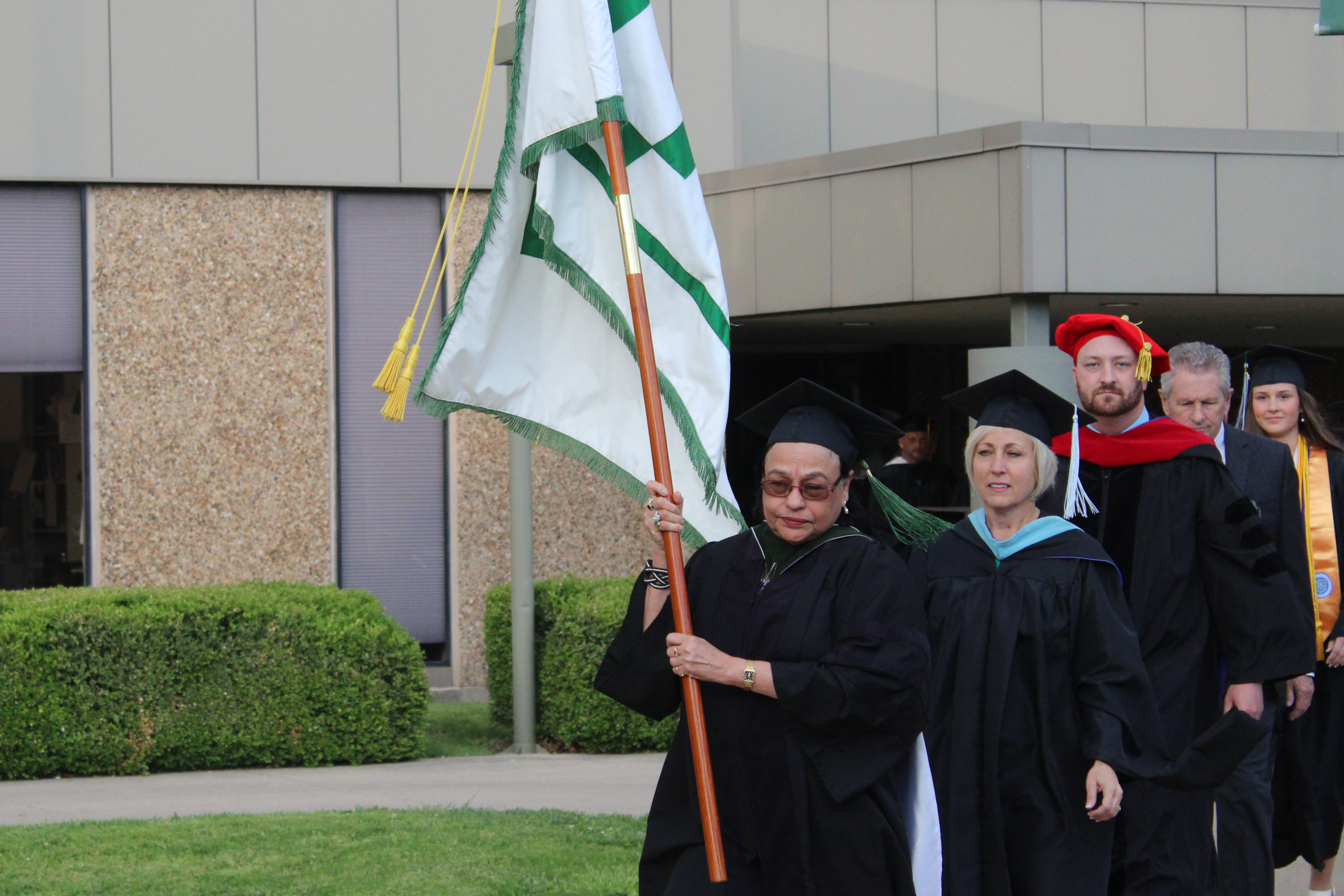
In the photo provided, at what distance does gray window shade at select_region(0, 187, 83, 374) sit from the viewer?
1080cm

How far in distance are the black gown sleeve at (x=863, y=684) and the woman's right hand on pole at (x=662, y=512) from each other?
0.42 metres

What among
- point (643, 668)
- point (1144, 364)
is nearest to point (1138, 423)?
point (1144, 364)

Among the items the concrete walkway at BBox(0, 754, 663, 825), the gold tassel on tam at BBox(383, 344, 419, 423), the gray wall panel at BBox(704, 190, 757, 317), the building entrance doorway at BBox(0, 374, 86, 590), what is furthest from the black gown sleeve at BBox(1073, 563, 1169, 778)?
the building entrance doorway at BBox(0, 374, 86, 590)

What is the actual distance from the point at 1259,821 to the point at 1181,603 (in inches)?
37.3

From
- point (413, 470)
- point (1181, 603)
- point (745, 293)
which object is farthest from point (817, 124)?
point (1181, 603)

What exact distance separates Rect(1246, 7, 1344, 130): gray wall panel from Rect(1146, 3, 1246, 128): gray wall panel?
17 centimetres

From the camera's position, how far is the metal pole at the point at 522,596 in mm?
9188

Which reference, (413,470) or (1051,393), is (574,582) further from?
(1051,393)

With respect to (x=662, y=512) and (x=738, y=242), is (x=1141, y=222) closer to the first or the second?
(x=738, y=242)

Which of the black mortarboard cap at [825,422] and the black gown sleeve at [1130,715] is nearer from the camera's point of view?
the black mortarboard cap at [825,422]

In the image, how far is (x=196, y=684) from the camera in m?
8.46

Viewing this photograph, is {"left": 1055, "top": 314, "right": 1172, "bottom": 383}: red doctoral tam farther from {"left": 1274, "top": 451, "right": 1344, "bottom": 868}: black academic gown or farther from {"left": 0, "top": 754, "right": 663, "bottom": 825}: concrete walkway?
{"left": 0, "top": 754, "right": 663, "bottom": 825}: concrete walkway

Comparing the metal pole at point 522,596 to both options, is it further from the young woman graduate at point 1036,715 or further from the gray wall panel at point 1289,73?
the gray wall panel at point 1289,73

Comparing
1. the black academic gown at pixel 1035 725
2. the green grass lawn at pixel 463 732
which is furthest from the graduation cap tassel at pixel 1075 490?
the green grass lawn at pixel 463 732
